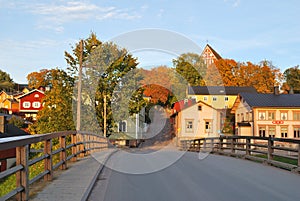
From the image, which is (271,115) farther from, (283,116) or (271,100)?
(271,100)

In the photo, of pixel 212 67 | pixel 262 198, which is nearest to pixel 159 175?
pixel 262 198

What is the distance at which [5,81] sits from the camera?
138 m

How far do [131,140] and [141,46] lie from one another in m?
26.6

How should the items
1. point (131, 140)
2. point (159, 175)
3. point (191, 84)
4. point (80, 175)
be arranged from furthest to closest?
point (191, 84) → point (131, 140) → point (159, 175) → point (80, 175)

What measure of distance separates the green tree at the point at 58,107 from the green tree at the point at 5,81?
3905 inches

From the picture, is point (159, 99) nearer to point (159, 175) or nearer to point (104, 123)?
point (104, 123)

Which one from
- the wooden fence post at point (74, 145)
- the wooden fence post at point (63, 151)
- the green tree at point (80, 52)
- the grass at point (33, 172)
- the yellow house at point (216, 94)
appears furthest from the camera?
the yellow house at point (216, 94)

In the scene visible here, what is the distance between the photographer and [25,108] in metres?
85.2

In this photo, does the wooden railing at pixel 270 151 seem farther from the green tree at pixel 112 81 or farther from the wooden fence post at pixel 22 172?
the green tree at pixel 112 81

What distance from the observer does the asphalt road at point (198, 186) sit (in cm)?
775

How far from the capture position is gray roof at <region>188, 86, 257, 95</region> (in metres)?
74.7

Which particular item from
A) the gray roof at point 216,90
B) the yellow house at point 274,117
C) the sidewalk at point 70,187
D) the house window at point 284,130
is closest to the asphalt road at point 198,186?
the sidewalk at point 70,187

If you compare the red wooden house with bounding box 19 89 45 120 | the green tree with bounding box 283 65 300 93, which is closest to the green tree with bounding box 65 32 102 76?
the red wooden house with bounding box 19 89 45 120

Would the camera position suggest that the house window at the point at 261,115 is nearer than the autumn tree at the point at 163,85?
No
